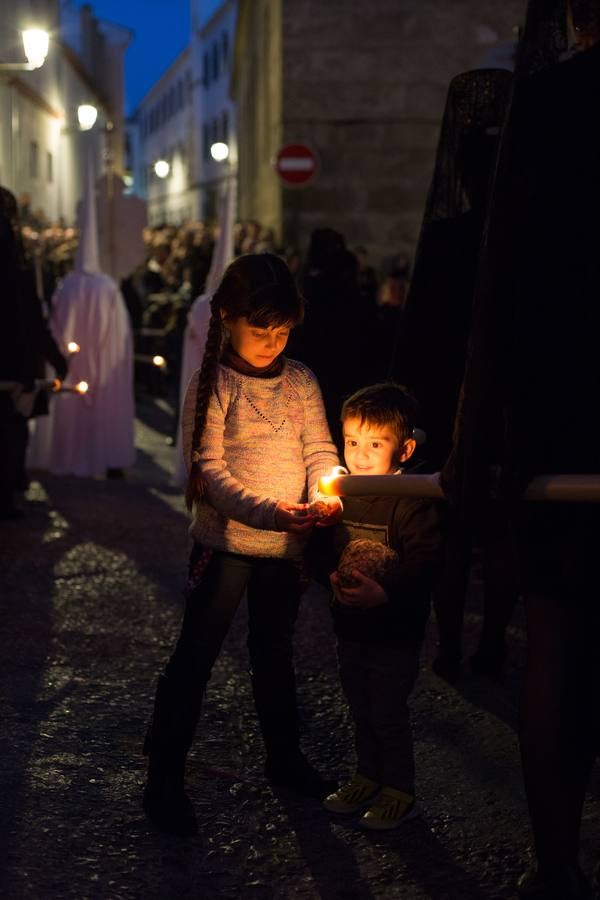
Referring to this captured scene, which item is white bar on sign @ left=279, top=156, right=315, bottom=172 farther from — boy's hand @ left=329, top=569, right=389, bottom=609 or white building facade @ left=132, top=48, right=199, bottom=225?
white building facade @ left=132, top=48, right=199, bottom=225

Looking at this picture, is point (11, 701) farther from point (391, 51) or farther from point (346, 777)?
point (391, 51)

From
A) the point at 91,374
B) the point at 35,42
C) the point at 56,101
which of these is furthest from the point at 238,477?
the point at 56,101

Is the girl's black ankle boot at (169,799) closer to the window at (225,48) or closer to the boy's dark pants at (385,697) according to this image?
the boy's dark pants at (385,697)

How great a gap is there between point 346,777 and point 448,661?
1254mm

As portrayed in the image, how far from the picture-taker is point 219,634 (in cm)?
411

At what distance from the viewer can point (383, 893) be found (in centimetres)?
362

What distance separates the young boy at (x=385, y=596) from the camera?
390cm

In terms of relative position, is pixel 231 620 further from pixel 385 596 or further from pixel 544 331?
pixel 544 331

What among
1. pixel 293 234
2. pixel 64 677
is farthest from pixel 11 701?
pixel 293 234

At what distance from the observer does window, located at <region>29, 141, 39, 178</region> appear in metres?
36.6

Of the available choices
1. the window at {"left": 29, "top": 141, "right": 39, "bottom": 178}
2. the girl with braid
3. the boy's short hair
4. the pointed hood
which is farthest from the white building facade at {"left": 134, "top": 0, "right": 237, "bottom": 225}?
the boy's short hair

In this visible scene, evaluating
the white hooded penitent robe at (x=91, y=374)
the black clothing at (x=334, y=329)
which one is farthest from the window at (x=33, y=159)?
the black clothing at (x=334, y=329)

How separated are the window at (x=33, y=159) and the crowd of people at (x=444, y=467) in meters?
32.8

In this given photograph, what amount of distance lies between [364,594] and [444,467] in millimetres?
627
